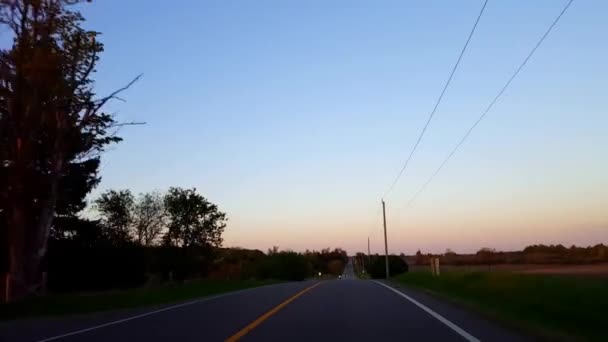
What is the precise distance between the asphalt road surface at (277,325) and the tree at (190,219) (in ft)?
149

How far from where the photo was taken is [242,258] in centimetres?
11975

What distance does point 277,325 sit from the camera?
51.8 feet

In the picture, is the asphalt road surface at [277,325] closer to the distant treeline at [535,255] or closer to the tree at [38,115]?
the tree at [38,115]

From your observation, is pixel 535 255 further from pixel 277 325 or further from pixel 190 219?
pixel 277 325

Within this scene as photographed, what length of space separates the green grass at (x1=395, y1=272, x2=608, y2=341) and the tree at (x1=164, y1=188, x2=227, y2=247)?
146ft

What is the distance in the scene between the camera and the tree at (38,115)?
27422 millimetres

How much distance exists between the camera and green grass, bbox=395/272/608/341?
43.3ft

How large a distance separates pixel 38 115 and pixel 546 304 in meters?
21.8

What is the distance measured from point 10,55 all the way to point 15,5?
2640mm

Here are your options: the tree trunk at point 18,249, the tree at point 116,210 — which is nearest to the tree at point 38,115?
the tree trunk at point 18,249

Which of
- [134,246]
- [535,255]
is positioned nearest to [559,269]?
[134,246]

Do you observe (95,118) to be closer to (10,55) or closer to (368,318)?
(10,55)

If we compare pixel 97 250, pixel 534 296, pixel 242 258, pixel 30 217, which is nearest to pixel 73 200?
pixel 97 250

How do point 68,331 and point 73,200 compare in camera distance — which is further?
point 73,200
